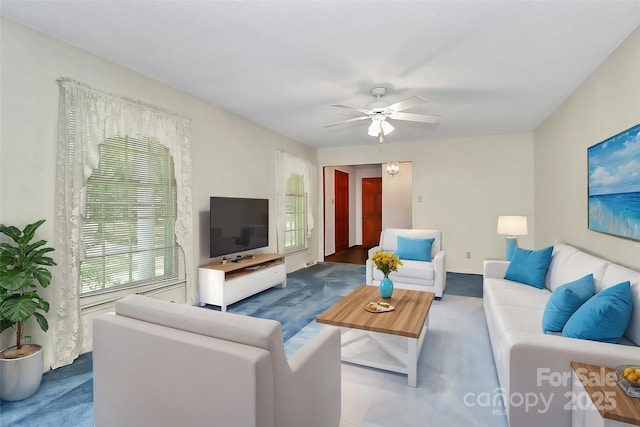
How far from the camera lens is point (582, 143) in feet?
10.5

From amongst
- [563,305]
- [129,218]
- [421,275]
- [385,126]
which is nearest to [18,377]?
[129,218]

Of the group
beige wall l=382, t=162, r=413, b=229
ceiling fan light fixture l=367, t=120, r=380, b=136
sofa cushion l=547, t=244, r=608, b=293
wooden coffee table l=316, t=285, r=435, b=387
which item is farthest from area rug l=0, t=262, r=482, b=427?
beige wall l=382, t=162, r=413, b=229

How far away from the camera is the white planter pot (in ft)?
6.50

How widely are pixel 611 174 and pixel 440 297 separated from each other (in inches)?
92.1

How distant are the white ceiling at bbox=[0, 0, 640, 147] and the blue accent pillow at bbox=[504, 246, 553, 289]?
182 cm

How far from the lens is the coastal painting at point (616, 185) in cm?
223

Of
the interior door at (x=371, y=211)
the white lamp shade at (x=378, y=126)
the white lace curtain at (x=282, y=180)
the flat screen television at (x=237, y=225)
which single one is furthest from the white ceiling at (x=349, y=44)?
the interior door at (x=371, y=211)

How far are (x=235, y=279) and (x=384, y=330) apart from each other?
222 centimetres

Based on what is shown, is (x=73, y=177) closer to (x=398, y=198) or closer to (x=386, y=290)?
(x=386, y=290)

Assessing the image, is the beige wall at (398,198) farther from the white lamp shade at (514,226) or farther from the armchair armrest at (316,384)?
the armchair armrest at (316,384)

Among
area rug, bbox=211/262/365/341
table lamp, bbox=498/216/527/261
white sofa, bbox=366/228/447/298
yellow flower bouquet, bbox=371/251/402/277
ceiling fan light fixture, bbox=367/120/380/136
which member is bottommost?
area rug, bbox=211/262/365/341

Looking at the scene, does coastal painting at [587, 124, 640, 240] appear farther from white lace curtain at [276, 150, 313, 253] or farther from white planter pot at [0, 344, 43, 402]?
white planter pot at [0, 344, 43, 402]

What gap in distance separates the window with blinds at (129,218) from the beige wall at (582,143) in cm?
415

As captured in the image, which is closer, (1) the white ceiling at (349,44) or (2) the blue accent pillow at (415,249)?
(1) the white ceiling at (349,44)
